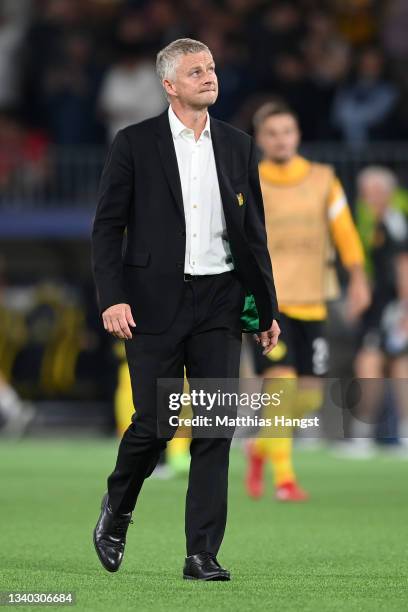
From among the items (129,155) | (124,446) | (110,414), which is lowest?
(110,414)

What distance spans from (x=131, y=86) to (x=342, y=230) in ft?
27.4

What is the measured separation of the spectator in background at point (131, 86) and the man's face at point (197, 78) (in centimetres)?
1149

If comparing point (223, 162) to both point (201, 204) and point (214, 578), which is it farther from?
point (214, 578)

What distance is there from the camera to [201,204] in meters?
6.71

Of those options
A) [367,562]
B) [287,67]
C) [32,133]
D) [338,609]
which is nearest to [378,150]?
[287,67]

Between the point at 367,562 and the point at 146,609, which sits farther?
the point at 367,562

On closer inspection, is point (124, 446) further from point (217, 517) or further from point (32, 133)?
point (32, 133)

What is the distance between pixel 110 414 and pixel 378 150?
4120 mm

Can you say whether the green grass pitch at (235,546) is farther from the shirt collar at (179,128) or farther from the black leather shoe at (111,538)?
the shirt collar at (179,128)

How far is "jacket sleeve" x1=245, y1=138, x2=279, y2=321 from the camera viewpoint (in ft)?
22.0

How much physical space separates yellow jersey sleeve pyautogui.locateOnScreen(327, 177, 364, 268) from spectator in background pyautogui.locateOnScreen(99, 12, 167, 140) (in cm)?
786

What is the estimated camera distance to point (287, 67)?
17938 mm

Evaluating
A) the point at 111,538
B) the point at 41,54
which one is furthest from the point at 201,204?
the point at 41,54

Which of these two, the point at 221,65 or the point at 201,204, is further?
the point at 221,65
